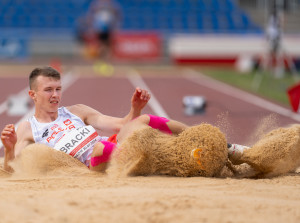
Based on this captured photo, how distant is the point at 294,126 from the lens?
491 cm

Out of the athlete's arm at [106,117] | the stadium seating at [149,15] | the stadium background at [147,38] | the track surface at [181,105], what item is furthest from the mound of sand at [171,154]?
the stadium seating at [149,15]

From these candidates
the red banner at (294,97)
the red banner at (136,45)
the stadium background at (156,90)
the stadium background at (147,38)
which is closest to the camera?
the stadium background at (156,90)

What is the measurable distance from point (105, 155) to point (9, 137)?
82cm

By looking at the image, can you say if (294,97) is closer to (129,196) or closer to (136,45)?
(129,196)

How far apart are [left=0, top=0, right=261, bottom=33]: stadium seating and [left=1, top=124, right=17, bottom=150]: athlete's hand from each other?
29799 mm

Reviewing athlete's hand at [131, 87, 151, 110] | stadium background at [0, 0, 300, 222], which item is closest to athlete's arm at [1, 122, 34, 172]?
stadium background at [0, 0, 300, 222]

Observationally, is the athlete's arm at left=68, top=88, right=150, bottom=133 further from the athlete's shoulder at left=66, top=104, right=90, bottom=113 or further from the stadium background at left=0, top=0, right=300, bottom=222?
the stadium background at left=0, top=0, right=300, bottom=222

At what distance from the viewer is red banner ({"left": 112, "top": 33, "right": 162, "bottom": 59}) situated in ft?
106

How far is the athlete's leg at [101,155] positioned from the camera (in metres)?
4.55

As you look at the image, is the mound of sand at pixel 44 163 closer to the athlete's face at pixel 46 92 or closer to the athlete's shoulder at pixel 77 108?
the athlete's face at pixel 46 92

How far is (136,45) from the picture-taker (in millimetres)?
32375

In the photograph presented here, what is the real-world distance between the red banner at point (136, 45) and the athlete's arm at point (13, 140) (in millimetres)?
27580

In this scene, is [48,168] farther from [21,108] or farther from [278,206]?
[21,108]

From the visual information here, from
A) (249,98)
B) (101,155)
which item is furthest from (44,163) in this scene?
(249,98)
